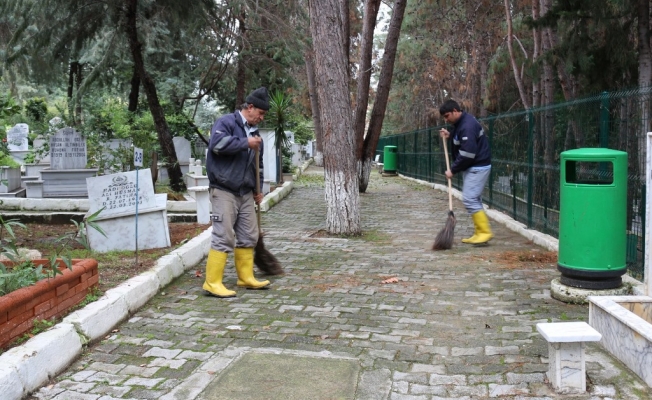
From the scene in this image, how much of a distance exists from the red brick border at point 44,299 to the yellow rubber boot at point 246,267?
1.44 metres

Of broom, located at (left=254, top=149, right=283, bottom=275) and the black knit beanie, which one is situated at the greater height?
the black knit beanie

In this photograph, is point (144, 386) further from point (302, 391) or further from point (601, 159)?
point (601, 159)

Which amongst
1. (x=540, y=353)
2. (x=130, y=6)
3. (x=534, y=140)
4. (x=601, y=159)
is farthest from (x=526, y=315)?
(x=130, y=6)

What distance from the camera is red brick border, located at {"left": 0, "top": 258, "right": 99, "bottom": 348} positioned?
388 centimetres

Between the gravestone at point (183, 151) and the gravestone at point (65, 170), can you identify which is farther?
the gravestone at point (183, 151)

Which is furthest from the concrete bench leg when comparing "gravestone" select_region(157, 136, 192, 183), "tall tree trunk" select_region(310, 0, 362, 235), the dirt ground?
"gravestone" select_region(157, 136, 192, 183)

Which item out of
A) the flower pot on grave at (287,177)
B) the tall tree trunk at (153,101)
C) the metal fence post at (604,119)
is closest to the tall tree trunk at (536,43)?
the flower pot on grave at (287,177)

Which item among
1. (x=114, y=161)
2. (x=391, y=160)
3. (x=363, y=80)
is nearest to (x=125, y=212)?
(x=114, y=161)

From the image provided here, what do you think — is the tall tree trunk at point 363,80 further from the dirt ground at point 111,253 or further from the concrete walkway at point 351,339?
the concrete walkway at point 351,339

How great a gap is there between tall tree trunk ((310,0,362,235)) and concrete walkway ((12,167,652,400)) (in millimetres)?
1723

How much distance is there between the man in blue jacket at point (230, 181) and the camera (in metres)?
5.86

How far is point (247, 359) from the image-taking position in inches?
168

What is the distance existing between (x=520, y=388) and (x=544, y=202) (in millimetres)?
5217

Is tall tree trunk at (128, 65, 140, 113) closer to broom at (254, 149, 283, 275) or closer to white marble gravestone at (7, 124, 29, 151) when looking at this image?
white marble gravestone at (7, 124, 29, 151)
